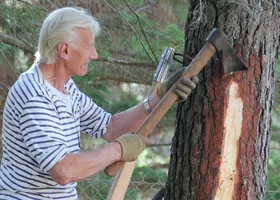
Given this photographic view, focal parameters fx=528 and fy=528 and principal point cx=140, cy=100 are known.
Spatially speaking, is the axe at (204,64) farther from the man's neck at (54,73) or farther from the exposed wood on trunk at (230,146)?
the man's neck at (54,73)

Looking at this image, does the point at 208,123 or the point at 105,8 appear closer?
the point at 208,123

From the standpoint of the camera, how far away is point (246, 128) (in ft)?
8.03

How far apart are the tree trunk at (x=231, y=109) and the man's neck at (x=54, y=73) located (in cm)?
62

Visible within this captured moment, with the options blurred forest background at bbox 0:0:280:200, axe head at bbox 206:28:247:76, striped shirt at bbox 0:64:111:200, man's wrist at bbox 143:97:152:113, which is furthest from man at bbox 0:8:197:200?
blurred forest background at bbox 0:0:280:200

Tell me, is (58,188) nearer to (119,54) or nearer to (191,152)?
(191,152)

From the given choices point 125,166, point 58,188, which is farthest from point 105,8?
point 58,188

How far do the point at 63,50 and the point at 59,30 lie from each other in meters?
0.09

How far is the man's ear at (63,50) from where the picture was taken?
7.38 feet

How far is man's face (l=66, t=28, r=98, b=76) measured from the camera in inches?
89.7

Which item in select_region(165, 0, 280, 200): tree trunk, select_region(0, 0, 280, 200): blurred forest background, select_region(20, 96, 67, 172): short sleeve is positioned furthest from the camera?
select_region(0, 0, 280, 200): blurred forest background

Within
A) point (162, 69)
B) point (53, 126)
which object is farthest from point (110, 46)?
point (53, 126)

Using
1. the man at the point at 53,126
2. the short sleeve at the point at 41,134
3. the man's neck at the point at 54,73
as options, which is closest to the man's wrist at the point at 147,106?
the man at the point at 53,126

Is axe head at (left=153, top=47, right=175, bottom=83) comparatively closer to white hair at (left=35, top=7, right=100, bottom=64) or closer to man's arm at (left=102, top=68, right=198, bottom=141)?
man's arm at (left=102, top=68, right=198, bottom=141)

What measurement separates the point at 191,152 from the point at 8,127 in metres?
0.85
